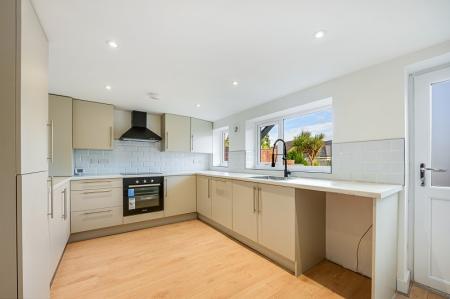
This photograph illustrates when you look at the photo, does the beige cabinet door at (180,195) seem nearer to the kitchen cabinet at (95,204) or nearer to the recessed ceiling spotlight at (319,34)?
the kitchen cabinet at (95,204)

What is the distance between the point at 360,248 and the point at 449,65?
1776mm

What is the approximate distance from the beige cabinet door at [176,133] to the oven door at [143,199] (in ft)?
2.75

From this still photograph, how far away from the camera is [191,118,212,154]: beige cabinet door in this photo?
406 cm

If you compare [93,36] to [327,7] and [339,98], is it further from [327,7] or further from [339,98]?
[339,98]

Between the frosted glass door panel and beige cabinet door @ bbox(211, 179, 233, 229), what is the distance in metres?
2.07

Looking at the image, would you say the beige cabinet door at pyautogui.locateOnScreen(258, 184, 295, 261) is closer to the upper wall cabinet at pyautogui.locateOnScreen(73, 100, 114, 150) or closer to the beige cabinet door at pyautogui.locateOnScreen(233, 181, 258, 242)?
the beige cabinet door at pyautogui.locateOnScreen(233, 181, 258, 242)

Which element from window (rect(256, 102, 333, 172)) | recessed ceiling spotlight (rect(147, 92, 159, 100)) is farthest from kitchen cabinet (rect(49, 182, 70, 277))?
window (rect(256, 102, 333, 172))

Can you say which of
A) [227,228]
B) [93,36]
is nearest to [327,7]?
[93,36]

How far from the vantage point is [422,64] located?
1626 mm

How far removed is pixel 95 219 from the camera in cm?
271

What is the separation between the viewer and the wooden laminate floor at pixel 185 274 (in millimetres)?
1594

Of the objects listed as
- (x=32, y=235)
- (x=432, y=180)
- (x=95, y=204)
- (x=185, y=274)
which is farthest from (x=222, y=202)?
(x=432, y=180)

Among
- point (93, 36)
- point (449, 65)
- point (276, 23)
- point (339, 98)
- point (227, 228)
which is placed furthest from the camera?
point (227, 228)

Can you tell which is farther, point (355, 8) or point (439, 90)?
point (439, 90)
